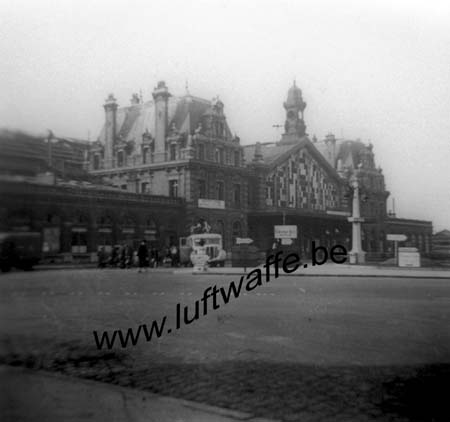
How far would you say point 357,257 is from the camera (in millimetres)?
7281

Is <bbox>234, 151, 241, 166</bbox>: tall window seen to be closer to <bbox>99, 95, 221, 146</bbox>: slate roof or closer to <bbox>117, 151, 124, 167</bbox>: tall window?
<bbox>99, 95, 221, 146</bbox>: slate roof

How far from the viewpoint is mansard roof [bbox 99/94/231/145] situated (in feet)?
22.6

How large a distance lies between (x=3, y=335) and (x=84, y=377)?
160cm

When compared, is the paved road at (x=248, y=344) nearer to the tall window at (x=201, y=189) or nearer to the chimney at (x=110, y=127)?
the tall window at (x=201, y=189)

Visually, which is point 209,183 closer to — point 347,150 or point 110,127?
point 110,127

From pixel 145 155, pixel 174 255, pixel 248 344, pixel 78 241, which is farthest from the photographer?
pixel 174 255

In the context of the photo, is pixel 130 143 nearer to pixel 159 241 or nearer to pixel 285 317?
Answer: pixel 159 241

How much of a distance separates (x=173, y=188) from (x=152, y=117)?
107 cm

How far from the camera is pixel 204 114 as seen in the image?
7.27 metres

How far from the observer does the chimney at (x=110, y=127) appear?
6449 mm

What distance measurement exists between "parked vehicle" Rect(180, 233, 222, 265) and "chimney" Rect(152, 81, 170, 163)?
1191 mm

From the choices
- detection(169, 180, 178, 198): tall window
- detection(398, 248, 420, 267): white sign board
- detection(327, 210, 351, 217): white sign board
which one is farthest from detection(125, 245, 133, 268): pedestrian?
detection(398, 248, 420, 267): white sign board

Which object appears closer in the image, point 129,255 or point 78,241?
point 78,241

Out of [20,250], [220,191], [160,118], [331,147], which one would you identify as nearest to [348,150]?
[331,147]
